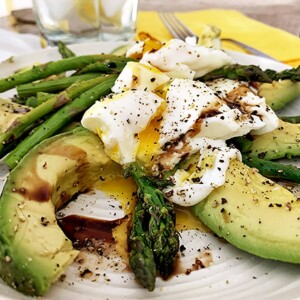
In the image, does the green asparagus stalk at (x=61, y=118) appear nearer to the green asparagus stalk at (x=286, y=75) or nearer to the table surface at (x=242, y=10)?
the green asparagus stalk at (x=286, y=75)

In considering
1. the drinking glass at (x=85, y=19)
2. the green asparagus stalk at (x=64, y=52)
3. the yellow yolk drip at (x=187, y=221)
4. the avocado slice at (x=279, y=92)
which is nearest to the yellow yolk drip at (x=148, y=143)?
the yellow yolk drip at (x=187, y=221)

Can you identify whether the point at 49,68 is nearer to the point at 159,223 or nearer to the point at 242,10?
the point at 159,223

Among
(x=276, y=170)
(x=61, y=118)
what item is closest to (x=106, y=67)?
(x=61, y=118)

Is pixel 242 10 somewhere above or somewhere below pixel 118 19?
below

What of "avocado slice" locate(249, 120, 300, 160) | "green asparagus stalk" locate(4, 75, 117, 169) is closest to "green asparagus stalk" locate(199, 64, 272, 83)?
"avocado slice" locate(249, 120, 300, 160)

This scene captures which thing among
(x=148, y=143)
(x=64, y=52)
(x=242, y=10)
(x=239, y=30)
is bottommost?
(x=242, y=10)
